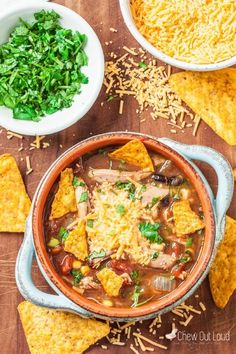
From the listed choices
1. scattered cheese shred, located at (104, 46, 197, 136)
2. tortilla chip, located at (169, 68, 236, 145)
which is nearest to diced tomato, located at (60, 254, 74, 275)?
scattered cheese shred, located at (104, 46, 197, 136)

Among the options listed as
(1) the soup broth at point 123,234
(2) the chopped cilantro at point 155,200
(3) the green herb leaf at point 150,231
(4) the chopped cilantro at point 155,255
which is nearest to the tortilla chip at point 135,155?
(1) the soup broth at point 123,234

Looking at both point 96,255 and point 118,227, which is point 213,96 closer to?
point 118,227

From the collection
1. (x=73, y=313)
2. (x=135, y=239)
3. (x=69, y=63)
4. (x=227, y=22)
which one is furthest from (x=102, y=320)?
(x=227, y=22)

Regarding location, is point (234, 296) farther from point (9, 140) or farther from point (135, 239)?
point (9, 140)

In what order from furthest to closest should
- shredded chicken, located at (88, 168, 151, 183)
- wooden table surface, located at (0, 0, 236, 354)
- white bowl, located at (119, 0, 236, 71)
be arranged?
wooden table surface, located at (0, 0, 236, 354), white bowl, located at (119, 0, 236, 71), shredded chicken, located at (88, 168, 151, 183)

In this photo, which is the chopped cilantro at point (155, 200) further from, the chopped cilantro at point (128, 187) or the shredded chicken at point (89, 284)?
the shredded chicken at point (89, 284)

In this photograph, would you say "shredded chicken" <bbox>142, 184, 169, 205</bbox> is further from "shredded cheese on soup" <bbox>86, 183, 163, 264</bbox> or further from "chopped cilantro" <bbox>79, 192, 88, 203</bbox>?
"chopped cilantro" <bbox>79, 192, 88, 203</bbox>

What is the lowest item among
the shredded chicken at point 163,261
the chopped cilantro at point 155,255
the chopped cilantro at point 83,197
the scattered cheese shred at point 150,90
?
the shredded chicken at point 163,261
